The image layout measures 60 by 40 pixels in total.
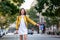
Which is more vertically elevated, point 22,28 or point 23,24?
point 23,24

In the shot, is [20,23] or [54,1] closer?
[20,23]

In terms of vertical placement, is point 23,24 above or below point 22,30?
above

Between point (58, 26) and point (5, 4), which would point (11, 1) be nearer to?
point (5, 4)

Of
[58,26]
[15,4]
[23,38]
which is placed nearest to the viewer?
[23,38]

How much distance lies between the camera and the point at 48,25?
6988 centimetres

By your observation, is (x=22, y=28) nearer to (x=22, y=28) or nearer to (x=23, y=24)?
(x=22, y=28)

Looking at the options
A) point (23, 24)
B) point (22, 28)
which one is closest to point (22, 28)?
point (22, 28)

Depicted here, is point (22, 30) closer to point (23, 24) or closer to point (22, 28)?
point (22, 28)

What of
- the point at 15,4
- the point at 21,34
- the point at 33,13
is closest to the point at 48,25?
the point at 33,13

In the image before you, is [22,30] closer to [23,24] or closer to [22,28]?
[22,28]

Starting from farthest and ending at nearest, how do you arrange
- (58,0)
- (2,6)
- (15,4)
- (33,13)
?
1. (33,13)
2. (15,4)
3. (2,6)
4. (58,0)

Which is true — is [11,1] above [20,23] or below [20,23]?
above

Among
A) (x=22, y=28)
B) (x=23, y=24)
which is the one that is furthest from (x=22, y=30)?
(x=23, y=24)

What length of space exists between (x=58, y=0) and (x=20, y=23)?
731 inches
